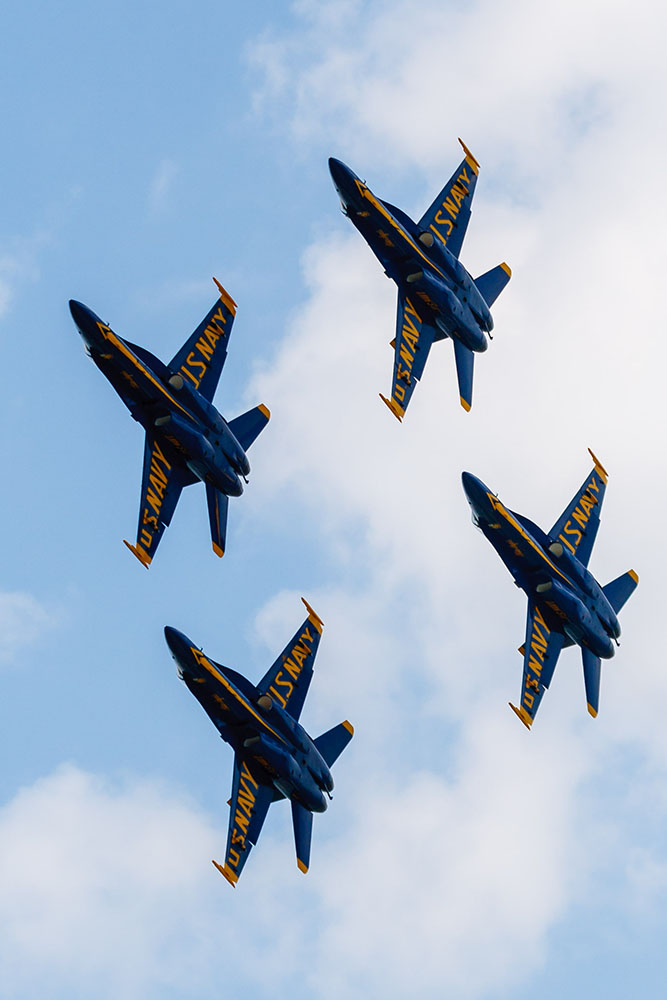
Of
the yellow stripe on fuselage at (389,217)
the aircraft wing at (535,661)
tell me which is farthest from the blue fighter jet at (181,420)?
the aircraft wing at (535,661)

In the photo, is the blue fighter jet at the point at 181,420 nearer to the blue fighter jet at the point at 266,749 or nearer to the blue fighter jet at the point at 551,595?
the blue fighter jet at the point at 266,749

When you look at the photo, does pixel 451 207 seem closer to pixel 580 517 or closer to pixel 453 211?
pixel 453 211

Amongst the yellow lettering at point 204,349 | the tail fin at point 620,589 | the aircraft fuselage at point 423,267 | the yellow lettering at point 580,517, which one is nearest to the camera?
the yellow lettering at point 204,349

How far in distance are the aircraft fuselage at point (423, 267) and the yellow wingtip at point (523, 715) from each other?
17.6m

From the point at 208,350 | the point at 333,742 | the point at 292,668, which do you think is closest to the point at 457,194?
the point at 208,350

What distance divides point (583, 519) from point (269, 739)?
19.4 meters

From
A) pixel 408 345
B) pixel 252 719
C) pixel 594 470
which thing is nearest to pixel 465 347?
pixel 408 345

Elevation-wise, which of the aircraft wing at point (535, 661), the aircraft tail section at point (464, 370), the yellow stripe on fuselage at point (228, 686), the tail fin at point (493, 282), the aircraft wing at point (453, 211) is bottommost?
the aircraft wing at point (535, 661)

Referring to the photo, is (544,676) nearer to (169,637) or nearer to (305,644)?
(305,644)

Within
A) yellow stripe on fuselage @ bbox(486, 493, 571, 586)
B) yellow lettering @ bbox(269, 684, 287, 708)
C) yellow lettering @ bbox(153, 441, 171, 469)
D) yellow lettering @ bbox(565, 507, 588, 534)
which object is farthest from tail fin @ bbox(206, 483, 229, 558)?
yellow lettering @ bbox(565, 507, 588, 534)

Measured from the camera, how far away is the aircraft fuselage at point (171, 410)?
82125 mm

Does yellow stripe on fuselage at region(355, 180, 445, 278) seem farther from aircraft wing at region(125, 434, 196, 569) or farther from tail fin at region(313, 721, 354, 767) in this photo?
tail fin at region(313, 721, 354, 767)

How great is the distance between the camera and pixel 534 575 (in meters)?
87.9

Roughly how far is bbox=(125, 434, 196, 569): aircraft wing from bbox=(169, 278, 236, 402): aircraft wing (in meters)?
3.62
